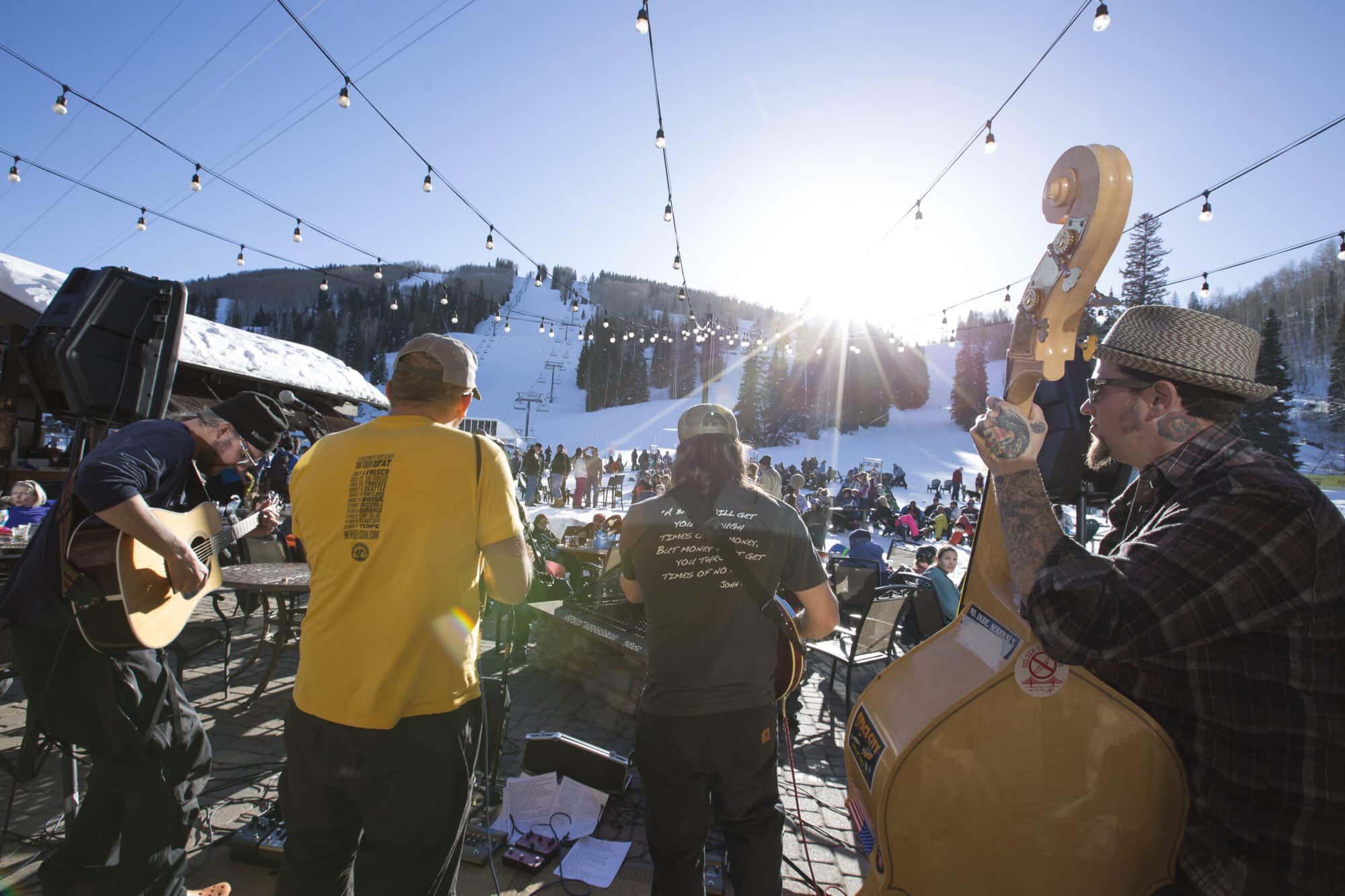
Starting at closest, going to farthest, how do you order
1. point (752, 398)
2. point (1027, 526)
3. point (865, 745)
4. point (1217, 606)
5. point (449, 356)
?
point (1217, 606), point (1027, 526), point (865, 745), point (449, 356), point (752, 398)

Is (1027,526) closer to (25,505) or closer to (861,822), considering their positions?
(861,822)

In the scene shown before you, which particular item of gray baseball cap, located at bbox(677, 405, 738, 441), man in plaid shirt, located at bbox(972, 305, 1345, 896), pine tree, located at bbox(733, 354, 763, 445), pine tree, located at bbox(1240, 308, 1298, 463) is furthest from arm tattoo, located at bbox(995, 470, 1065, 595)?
pine tree, located at bbox(733, 354, 763, 445)

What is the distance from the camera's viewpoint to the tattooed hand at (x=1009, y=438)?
1260 millimetres

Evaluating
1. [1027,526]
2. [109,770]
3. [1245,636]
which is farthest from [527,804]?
[1245,636]

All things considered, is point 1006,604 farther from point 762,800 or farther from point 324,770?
point 324,770

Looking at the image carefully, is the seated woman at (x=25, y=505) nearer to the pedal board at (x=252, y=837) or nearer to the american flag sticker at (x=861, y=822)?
the pedal board at (x=252, y=837)

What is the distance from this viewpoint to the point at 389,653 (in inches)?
64.3

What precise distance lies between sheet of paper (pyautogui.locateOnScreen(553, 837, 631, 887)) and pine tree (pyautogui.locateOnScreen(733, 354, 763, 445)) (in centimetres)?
4840

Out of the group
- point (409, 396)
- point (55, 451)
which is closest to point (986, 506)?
point (409, 396)

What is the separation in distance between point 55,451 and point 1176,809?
53.2 ft

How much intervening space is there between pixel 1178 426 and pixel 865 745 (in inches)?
41.8

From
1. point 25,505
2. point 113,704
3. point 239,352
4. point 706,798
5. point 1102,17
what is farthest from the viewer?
point 239,352

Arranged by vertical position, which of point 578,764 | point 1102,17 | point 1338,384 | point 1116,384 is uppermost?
point 1102,17

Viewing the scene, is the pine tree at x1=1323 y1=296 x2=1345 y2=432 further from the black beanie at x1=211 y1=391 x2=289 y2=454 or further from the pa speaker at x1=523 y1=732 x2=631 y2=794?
the black beanie at x1=211 y1=391 x2=289 y2=454
